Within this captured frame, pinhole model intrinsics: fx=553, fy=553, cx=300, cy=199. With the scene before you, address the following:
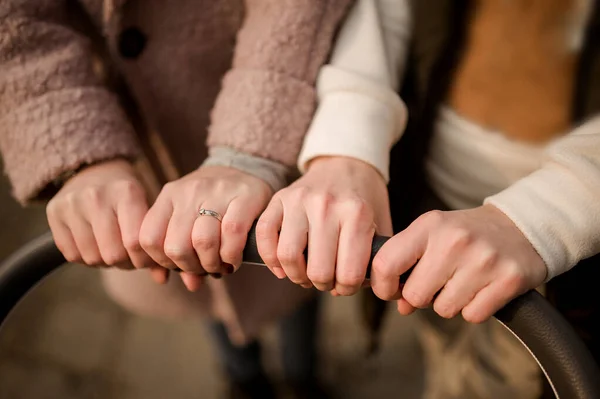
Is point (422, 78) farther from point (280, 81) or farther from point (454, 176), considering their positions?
point (280, 81)

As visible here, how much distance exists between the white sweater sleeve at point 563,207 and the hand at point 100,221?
0.25m

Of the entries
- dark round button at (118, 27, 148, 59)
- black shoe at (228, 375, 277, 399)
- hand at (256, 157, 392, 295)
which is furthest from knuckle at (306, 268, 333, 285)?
black shoe at (228, 375, 277, 399)

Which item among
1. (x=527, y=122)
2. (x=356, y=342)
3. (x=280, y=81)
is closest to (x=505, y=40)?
(x=527, y=122)

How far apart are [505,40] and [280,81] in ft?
0.83

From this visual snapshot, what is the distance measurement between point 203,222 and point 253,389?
2.51 feet

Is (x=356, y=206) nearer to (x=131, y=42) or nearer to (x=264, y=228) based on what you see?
(x=264, y=228)

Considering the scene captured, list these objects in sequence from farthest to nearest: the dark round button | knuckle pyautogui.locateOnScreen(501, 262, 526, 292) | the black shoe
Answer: the black shoe < the dark round button < knuckle pyautogui.locateOnScreen(501, 262, 526, 292)

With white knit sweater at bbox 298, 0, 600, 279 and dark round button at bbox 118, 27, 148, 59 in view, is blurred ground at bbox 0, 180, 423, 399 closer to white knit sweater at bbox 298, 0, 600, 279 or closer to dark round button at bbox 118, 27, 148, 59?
white knit sweater at bbox 298, 0, 600, 279

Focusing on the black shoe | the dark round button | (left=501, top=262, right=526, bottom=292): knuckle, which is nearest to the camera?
(left=501, top=262, right=526, bottom=292): knuckle

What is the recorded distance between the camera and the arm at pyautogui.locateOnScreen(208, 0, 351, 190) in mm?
424

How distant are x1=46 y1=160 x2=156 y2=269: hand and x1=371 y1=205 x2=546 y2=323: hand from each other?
6.8 inches

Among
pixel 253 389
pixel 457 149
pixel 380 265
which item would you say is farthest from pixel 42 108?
pixel 253 389

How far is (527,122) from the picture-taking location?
1.82ft

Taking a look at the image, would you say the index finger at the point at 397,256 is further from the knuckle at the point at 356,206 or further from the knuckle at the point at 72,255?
the knuckle at the point at 72,255
